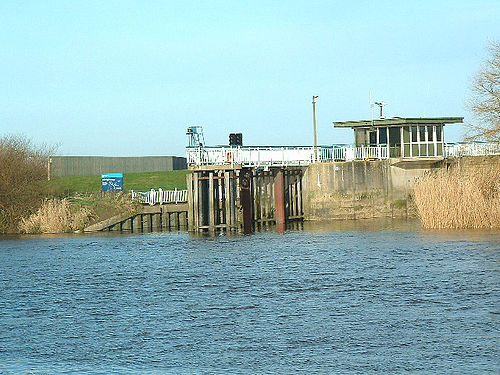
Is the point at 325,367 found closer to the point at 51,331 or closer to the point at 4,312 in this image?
the point at 51,331

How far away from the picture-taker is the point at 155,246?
129ft

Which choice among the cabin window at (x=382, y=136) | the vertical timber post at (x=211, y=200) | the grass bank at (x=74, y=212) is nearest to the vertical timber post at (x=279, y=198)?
the vertical timber post at (x=211, y=200)

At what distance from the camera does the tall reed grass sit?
36.8m

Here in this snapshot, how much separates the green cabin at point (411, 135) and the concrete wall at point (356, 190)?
1232 mm

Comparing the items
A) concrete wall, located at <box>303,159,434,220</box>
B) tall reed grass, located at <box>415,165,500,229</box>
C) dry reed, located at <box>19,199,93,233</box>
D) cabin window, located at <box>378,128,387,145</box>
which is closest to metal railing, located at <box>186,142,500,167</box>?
cabin window, located at <box>378,128,387,145</box>

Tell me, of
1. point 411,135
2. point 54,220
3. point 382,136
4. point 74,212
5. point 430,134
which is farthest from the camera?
point 382,136

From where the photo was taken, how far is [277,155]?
2004 inches

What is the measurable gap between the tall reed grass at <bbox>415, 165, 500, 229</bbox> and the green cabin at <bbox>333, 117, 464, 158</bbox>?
44.3 feet

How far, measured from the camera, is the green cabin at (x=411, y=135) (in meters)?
52.4

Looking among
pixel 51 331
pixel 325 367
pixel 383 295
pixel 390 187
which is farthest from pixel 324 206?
pixel 325 367

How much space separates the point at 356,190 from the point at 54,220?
57.3 ft

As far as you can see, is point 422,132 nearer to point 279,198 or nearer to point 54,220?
point 279,198

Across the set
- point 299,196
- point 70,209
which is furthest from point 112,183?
point 299,196

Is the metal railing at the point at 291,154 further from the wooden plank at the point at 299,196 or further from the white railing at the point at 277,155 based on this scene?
the wooden plank at the point at 299,196
